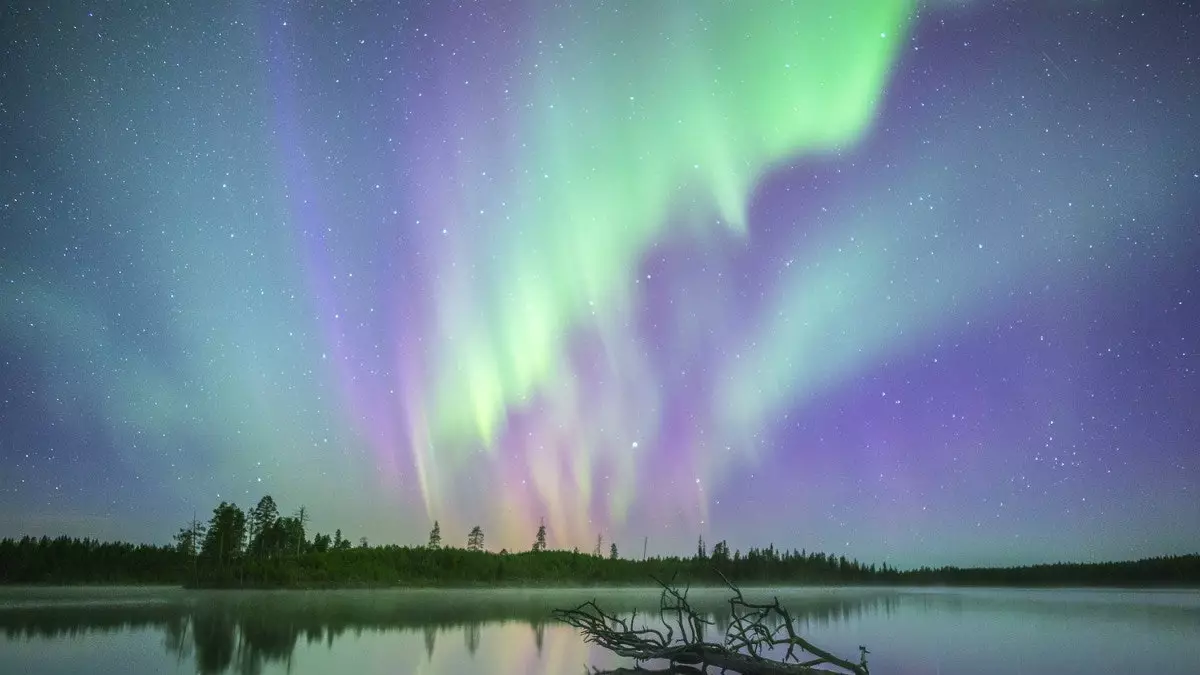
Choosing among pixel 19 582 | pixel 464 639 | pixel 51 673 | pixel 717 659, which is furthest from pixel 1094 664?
pixel 19 582

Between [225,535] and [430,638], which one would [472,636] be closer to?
[430,638]

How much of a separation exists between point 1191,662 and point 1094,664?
2.75 metres

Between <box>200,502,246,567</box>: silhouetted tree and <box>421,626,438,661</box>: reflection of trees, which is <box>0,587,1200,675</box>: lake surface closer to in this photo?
<box>421,626,438,661</box>: reflection of trees

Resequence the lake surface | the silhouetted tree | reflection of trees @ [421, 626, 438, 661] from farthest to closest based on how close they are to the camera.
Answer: the silhouetted tree, reflection of trees @ [421, 626, 438, 661], the lake surface

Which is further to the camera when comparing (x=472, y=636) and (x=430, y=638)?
(x=472, y=636)

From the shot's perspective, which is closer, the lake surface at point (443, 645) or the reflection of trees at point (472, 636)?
the lake surface at point (443, 645)

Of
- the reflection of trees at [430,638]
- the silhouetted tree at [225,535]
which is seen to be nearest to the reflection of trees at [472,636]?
the reflection of trees at [430,638]

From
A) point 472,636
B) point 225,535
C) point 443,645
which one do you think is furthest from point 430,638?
point 225,535

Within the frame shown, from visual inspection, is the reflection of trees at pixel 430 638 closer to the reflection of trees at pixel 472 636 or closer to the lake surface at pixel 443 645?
the lake surface at pixel 443 645

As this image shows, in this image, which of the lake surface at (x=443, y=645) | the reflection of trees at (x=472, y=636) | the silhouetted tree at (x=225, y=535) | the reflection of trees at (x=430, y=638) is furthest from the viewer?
the silhouetted tree at (x=225, y=535)

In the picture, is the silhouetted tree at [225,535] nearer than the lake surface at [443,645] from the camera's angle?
No

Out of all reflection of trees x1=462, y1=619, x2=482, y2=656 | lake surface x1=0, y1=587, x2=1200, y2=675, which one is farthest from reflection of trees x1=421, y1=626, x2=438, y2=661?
reflection of trees x1=462, y1=619, x2=482, y2=656

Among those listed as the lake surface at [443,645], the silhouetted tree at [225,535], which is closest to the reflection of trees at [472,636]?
the lake surface at [443,645]

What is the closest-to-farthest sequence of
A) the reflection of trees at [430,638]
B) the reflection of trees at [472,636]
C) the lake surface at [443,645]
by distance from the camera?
the lake surface at [443,645] < the reflection of trees at [430,638] < the reflection of trees at [472,636]
